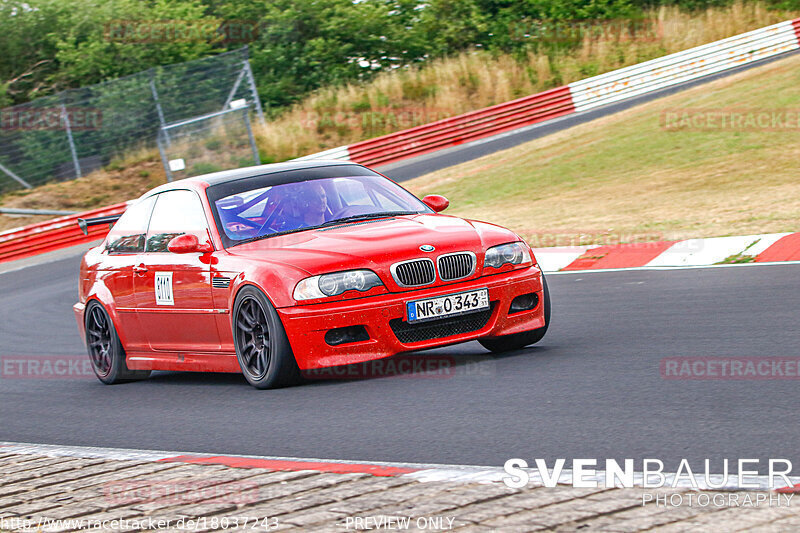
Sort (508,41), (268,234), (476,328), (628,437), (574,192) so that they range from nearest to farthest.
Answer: (628,437), (476,328), (268,234), (574,192), (508,41)

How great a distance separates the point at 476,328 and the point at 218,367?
1.77 metres

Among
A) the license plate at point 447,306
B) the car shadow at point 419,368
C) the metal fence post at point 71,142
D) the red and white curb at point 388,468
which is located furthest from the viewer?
the metal fence post at point 71,142

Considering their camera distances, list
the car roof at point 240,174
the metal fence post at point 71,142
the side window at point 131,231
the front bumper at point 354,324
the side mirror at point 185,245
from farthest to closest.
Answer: the metal fence post at point 71,142 → the side window at point 131,231 → the car roof at point 240,174 → the side mirror at point 185,245 → the front bumper at point 354,324

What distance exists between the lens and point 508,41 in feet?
137

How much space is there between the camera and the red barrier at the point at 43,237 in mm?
24344

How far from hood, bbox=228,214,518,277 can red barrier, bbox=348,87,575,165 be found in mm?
23262

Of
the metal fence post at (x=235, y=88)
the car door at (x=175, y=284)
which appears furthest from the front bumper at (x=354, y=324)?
the metal fence post at (x=235, y=88)

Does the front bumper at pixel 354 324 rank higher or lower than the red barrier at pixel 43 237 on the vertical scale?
higher

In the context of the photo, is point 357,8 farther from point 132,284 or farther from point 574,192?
point 132,284

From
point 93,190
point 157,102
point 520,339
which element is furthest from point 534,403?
point 93,190

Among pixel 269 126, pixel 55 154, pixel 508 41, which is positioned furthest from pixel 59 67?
pixel 508 41

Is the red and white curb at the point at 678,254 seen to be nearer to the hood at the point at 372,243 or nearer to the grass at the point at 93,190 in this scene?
the hood at the point at 372,243

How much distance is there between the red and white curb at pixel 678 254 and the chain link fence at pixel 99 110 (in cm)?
1674

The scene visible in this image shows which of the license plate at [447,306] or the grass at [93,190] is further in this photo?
the grass at [93,190]
